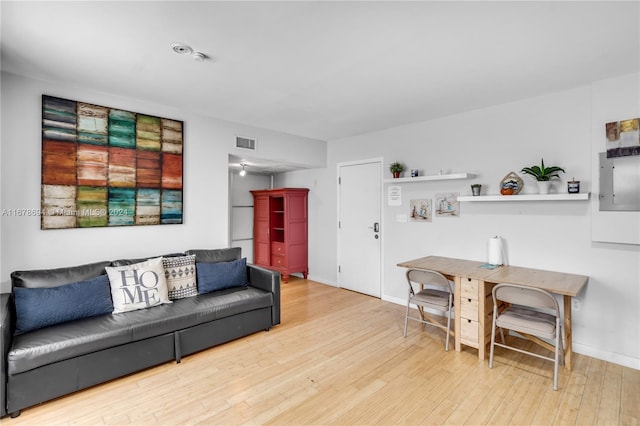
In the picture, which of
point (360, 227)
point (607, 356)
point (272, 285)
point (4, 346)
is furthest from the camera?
point (360, 227)

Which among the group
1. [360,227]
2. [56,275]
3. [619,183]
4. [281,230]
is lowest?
[56,275]

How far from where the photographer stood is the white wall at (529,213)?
2.92 m

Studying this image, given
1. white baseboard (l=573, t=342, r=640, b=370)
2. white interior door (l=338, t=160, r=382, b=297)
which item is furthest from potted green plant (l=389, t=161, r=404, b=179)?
white baseboard (l=573, t=342, r=640, b=370)

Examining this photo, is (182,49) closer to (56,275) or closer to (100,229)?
(100,229)

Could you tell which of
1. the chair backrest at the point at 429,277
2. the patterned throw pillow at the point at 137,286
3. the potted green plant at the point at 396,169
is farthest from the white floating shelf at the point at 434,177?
the patterned throw pillow at the point at 137,286

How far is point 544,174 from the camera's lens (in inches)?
124

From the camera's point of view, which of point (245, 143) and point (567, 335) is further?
point (245, 143)

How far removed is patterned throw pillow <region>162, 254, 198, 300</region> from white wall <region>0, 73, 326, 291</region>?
0.37 m

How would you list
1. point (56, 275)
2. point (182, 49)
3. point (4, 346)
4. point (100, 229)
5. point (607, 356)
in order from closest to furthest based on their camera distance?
point (4, 346) < point (182, 49) < point (56, 275) < point (607, 356) < point (100, 229)

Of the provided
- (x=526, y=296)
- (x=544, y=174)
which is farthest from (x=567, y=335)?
(x=544, y=174)

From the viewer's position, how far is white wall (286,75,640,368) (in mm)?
2920

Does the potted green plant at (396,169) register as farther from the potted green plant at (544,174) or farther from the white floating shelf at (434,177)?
the potted green plant at (544,174)

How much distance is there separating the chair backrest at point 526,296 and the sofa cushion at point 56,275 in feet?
11.9

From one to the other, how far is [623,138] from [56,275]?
5.11m
